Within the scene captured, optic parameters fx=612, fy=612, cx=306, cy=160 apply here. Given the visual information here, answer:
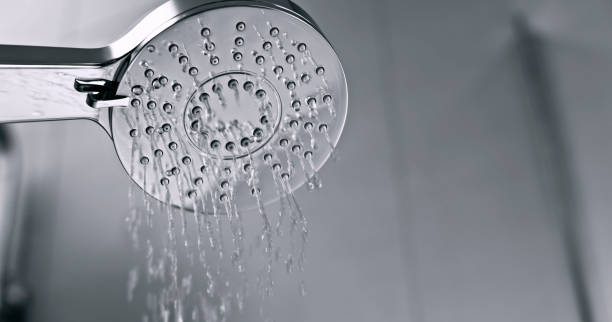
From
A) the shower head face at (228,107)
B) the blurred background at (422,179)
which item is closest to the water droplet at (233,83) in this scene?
the shower head face at (228,107)

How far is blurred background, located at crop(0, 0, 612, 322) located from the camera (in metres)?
0.85

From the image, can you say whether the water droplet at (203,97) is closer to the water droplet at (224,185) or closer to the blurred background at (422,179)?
the water droplet at (224,185)

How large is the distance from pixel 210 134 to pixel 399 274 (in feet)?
2.02

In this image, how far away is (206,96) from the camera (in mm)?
430

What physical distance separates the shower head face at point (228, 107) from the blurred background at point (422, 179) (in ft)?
1.45

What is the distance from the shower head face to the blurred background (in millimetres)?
442

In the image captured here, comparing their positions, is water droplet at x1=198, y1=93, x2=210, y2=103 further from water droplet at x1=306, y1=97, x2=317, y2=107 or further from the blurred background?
the blurred background

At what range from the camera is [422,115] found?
1.08 m

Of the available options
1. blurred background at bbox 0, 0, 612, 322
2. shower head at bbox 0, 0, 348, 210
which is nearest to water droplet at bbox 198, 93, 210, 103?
shower head at bbox 0, 0, 348, 210

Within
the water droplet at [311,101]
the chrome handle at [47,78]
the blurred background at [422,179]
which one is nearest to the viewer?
the chrome handle at [47,78]

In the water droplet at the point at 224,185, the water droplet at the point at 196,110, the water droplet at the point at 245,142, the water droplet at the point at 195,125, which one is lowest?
the water droplet at the point at 224,185

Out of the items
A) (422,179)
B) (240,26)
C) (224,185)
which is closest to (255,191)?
(224,185)

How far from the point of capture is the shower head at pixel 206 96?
0.39m

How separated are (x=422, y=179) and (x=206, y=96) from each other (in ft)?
2.22
